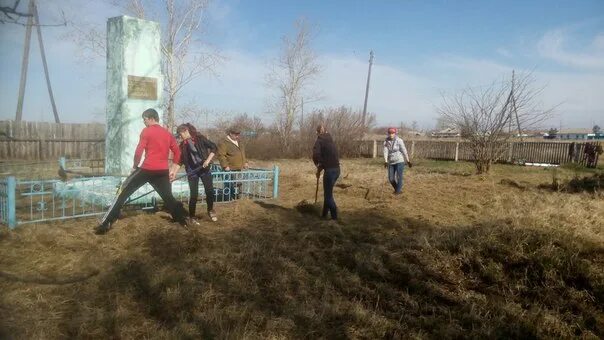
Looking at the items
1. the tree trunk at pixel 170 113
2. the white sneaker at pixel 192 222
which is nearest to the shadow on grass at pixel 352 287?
the white sneaker at pixel 192 222

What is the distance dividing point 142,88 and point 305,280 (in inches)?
216

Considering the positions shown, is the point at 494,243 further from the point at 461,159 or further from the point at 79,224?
the point at 461,159

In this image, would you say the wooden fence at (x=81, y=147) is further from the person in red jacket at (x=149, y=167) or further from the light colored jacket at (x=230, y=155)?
the person in red jacket at (x=149, y=167)

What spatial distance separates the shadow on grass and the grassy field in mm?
13

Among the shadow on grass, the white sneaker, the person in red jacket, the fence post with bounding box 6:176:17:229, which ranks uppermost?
the person in red jacket

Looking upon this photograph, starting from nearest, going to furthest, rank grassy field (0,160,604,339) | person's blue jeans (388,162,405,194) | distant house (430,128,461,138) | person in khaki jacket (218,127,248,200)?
1. grassy field (0,160,604,339)
2. person in khaki jacket (218,127,248,200)
3. person's blue jeans (388,162,405,194)
4. distant house (430,128,461,138)

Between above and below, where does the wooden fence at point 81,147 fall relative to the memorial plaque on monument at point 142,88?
below

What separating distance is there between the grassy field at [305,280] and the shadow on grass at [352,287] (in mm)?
13

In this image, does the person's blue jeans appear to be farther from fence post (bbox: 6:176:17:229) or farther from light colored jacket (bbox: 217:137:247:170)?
fence post (bbox: 6:176:17:229)

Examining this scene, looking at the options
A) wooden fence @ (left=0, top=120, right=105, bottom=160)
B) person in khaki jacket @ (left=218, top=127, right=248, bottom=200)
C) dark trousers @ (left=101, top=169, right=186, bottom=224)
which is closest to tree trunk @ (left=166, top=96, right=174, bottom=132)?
wooden fence @ (left=0, top=120, right=105, bottom=160)

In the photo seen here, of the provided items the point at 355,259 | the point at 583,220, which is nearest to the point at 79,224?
the point at 355,259

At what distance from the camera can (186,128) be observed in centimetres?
623

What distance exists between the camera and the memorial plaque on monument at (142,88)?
25.6 feet

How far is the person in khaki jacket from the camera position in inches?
319
